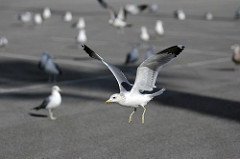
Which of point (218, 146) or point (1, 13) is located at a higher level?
point (218, 146)

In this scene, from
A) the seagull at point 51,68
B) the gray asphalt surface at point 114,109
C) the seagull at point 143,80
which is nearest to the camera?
the seagull at point 143,80

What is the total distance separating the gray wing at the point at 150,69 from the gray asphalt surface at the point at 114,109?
9.51 feet

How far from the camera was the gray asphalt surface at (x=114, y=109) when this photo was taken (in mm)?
9078

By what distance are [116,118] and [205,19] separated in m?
27.3

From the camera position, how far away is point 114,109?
12.1 meters

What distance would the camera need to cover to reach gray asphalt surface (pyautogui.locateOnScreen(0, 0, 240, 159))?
908cm

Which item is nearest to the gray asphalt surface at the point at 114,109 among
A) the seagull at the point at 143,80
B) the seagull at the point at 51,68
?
the seagull at the point at 51,68

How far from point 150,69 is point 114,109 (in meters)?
6.30

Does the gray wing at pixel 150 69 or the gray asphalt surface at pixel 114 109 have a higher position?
the gray wing at pixel 150 69

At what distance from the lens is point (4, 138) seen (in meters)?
9.82

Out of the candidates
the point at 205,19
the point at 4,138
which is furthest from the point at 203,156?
the point at 205,19

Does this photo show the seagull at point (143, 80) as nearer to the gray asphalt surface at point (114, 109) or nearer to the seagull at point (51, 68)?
the gray asphalt surface at point (114, 109)

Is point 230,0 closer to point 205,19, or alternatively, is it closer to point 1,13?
point 205,19

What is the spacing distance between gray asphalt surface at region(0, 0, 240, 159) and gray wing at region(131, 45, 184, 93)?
2897 millimetres
